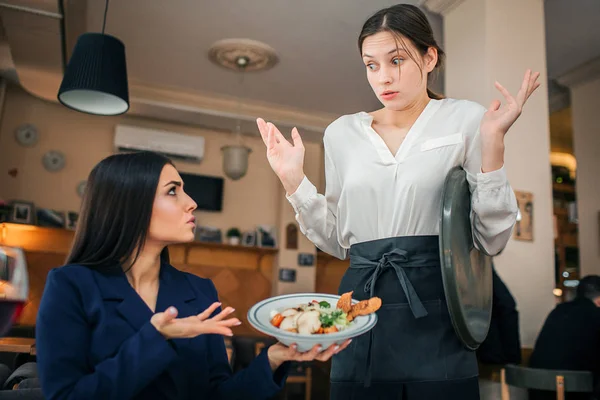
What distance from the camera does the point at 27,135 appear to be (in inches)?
261

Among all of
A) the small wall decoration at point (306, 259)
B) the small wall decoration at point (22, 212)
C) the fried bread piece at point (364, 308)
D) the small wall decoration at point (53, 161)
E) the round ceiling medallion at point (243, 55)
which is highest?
the round ceiling medallion at point (243, 55)

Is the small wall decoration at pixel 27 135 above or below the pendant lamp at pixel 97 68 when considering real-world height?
above

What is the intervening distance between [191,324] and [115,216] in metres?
0.43

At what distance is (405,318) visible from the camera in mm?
1218

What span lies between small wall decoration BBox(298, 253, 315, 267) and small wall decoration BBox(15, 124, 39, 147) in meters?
3.87

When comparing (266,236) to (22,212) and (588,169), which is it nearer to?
(22,212)

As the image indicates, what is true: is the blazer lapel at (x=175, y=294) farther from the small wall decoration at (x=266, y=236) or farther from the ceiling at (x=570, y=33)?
the small wall decoration at (x=266, y=236)

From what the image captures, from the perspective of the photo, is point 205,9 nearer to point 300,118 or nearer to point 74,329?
point 300,118

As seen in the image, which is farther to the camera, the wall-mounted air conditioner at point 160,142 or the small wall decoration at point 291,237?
the small wall decoration at point 291,237

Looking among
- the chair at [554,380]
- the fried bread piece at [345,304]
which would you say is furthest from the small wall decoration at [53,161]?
the fried bread piece at [345,304]

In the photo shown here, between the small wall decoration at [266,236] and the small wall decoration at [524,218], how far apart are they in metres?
4.65

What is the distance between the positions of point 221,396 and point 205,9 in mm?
4261

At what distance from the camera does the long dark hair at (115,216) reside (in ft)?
4.13

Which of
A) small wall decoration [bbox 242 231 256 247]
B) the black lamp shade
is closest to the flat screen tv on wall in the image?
small wall decoration [bbox 242 231 256 247]
